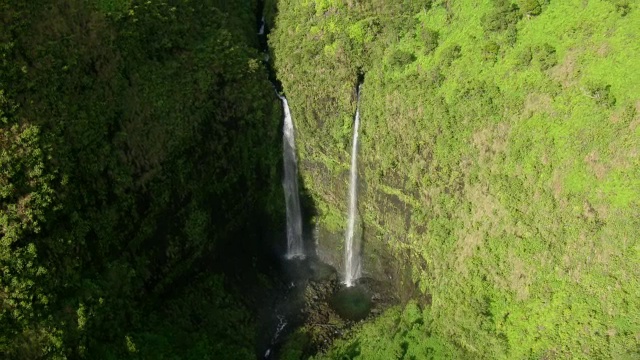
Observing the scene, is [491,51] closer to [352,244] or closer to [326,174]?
[326,174]

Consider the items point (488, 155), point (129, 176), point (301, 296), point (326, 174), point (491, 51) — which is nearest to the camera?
point (488, 155)

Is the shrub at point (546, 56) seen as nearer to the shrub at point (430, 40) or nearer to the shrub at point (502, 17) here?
the shrub at point (502, 17)

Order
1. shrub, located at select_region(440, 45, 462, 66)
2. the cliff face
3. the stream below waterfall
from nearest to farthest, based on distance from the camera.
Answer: the cliff face < shrub, located at select_region(440, 45, 462, 66) < the stream below waterfall

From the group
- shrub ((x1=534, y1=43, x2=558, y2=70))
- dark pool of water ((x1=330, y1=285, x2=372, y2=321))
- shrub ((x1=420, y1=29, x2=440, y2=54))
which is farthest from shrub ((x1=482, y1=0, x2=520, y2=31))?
dark pool of water ((x1=330, y1=285, x2=372, y2=321))

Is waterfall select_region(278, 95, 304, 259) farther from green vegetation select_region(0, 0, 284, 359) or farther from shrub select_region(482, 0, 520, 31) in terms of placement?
shrub select_region(482, 0, 520, 31)

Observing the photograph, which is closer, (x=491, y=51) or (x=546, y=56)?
(x=546, y=56)

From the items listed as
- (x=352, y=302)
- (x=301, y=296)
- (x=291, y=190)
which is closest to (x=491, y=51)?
(x=291, y=190)

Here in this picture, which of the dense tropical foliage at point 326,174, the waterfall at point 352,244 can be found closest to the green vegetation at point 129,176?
the dense tropical foliage at point 326,174

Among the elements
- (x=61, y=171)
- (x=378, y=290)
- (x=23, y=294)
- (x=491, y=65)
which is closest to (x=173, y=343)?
(x=23, y=294)
